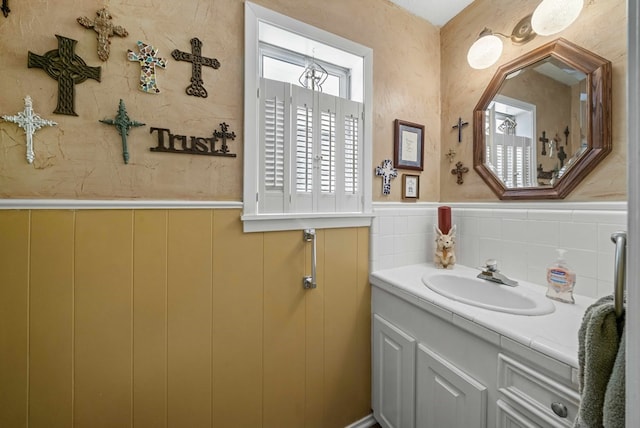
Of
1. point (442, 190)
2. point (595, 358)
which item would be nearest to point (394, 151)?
point (442, 190)

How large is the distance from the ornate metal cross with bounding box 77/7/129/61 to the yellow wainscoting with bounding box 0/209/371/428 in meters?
0.55

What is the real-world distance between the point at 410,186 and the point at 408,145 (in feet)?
0.81

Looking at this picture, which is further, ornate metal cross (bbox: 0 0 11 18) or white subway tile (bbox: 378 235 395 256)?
white subway tile (bbox: 378 235 395 256)

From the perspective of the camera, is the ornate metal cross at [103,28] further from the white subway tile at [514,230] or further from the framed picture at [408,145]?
the white subway tile at [514,230]

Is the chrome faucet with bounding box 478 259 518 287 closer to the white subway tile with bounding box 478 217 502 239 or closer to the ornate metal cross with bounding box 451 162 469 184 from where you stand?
the white subway tile with bounding box 478 217 502 239

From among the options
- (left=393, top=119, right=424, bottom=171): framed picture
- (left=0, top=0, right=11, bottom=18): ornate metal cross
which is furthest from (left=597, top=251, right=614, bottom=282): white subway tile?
(left=0, top=0, right=11, bottom=18): ornate metal cross

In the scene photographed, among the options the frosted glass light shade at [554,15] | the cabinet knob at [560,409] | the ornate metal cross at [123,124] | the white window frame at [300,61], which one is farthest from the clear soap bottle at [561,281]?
the ornate metal cross at [123,124]

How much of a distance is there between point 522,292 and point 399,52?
4.63 feet

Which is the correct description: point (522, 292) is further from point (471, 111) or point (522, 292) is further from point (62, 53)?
point (62, 53)

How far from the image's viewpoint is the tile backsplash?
984mm

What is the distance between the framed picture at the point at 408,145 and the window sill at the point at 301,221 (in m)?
0.41

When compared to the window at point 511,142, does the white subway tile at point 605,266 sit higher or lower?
lower

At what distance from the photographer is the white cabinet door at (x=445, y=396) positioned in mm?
827

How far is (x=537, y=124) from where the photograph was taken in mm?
1202
